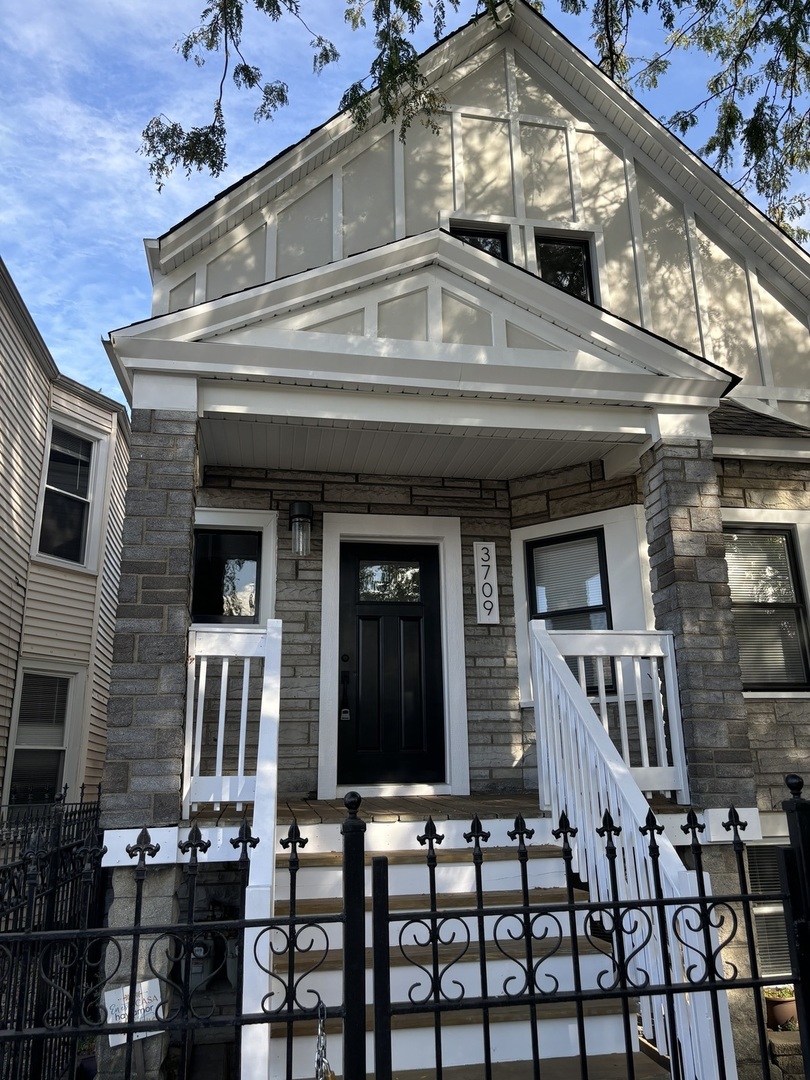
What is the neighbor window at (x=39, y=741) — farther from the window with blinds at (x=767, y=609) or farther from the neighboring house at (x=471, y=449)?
the window with blinds at (x=767, y=609)

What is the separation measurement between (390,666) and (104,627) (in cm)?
635

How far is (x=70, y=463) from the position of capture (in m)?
10.8

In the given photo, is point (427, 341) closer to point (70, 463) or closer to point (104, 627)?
point (70, 463)

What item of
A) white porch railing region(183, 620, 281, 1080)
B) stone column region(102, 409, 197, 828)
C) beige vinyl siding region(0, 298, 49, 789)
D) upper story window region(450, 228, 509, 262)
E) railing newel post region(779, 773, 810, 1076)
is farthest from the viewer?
beige vinyl siding region(0, 298, 49, 789)

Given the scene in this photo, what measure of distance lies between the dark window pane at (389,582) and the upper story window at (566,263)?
9.28 feet

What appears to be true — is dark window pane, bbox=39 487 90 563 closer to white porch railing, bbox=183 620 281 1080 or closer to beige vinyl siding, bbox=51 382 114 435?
beige vinyl siding, bbox=51 382 114 435

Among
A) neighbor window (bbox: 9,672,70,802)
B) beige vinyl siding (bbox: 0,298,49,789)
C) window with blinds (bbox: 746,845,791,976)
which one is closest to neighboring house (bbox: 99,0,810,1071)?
window with blinds (bbox: 746,845,791,976)

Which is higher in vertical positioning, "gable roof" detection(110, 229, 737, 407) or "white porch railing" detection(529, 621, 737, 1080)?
"gable roof" detection(110, 229, 737, 407)

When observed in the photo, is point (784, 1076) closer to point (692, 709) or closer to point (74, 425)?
point (692, 709)

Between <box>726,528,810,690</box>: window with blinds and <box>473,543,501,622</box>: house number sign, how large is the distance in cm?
186

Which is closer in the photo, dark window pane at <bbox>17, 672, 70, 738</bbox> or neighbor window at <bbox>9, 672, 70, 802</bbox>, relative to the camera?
neighbor window at <bbox>9, 672, 70, 802</bbox>

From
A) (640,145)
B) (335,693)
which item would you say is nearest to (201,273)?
(335,693)

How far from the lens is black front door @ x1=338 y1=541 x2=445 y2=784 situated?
648 cm

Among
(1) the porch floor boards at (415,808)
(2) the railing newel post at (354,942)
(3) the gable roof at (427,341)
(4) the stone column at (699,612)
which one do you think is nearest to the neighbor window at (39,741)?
(1) the porch floor boards at (415,808)
